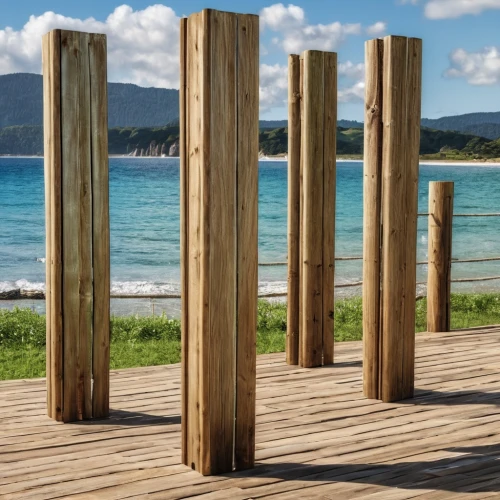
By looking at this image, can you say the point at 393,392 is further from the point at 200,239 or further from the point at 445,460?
the point at 200,239

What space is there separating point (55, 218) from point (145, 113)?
4968 centimetres

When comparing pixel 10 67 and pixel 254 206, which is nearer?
pixel 254 206

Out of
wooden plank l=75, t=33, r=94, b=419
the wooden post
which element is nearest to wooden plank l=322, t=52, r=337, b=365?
the wooden post

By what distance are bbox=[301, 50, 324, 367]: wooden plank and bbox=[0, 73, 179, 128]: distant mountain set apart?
4790 centimetres

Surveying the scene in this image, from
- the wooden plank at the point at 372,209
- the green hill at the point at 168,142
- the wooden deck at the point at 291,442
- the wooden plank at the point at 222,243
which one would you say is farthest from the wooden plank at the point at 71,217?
the green hill at the point at 168,142

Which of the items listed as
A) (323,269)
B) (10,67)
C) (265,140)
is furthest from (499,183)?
(323,269)

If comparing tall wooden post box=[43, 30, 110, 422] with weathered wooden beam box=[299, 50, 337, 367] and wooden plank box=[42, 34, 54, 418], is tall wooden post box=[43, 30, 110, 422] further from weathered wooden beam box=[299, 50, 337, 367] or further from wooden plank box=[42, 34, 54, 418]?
weathered wooden beam box=[299, 50, 337, 367]

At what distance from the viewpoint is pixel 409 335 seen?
4.38m

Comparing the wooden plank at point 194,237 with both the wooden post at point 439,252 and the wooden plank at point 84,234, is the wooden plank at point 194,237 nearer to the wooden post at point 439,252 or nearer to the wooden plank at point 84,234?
the wooden plank at point 84,234

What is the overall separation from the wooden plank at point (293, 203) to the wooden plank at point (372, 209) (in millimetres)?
779

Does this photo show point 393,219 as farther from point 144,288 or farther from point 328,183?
point 144,288

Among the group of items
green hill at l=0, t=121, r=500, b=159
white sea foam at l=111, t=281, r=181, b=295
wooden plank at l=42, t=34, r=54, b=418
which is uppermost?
green hill at l=0, t=121, r=500, b=159

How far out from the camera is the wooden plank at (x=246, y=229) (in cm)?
304

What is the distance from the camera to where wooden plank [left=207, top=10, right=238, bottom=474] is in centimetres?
298
